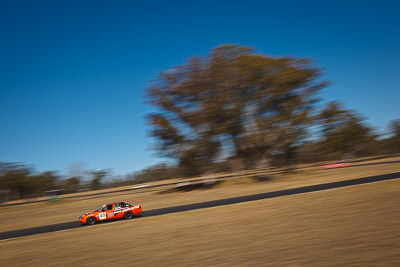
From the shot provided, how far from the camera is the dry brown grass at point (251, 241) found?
677cm

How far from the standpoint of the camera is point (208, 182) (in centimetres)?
3925

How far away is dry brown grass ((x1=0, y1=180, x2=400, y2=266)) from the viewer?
267 inches

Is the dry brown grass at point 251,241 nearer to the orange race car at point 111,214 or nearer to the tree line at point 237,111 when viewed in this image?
the orange race car at point 111,214

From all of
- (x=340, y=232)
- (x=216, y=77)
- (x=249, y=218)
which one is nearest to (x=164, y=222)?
(x=249, y=218)

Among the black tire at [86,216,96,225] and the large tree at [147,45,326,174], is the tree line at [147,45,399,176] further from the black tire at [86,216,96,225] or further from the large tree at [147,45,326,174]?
the black tire at [86,216,96,225]

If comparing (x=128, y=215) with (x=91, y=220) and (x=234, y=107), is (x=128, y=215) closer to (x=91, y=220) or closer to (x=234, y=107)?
(x=91, y=220)

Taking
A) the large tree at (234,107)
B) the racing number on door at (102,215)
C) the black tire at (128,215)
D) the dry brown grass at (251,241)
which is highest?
the large tree at (234,107)

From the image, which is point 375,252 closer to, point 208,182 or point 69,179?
point 208,182

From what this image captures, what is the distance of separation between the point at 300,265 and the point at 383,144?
11024cm

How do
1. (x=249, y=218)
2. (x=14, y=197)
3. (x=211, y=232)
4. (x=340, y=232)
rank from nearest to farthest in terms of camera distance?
1. (x=340, y=232)
2. (x=211, y=232)
3. (x=249, y=218)
4. (x=14, y=197)

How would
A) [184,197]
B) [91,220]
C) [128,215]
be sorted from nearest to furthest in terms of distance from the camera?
[91,220] < [128,215] < [184,197]

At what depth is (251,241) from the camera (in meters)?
8.61

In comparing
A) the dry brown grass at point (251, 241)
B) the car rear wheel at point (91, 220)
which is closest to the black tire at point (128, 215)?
the car rear wheel at point (91, 220)

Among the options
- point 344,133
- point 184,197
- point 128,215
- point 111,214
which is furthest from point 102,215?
point 344,133
